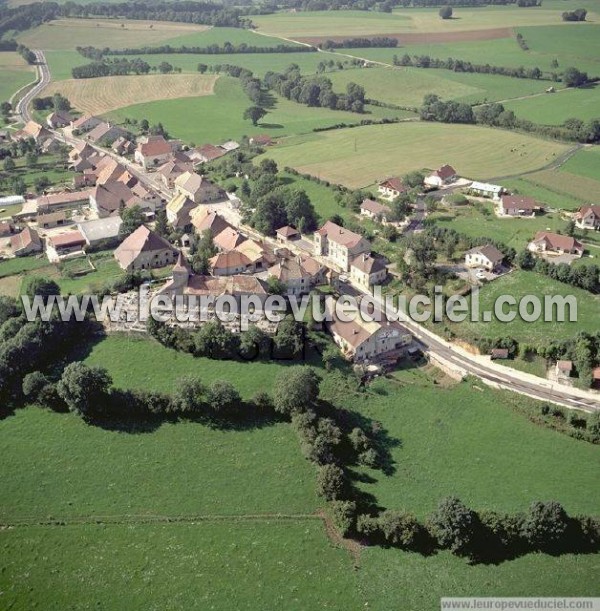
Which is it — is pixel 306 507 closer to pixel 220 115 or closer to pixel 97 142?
pixel 97 142

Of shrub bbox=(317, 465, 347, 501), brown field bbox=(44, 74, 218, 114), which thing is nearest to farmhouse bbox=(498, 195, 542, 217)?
shrub bbox=(317, 465, 347, 501)

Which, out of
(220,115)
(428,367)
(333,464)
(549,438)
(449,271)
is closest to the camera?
(333,464)

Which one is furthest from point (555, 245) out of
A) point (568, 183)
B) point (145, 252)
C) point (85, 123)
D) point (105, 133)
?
point (85, 123)

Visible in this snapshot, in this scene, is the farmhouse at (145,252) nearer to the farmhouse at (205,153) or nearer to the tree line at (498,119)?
the farmhouse at (205,153)

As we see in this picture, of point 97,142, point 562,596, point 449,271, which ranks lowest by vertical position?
point 562,596

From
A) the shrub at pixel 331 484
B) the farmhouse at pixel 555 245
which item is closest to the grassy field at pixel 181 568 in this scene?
the shrub at pixel 331 484

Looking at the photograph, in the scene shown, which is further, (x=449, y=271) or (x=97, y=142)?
(x=97, y=142)

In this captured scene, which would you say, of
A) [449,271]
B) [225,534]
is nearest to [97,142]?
[449,271]

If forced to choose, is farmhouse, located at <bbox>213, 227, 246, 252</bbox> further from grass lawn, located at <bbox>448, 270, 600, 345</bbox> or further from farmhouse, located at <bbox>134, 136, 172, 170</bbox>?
farmhouse, located at <bbox>134, 136, 172, 170</bbox>
